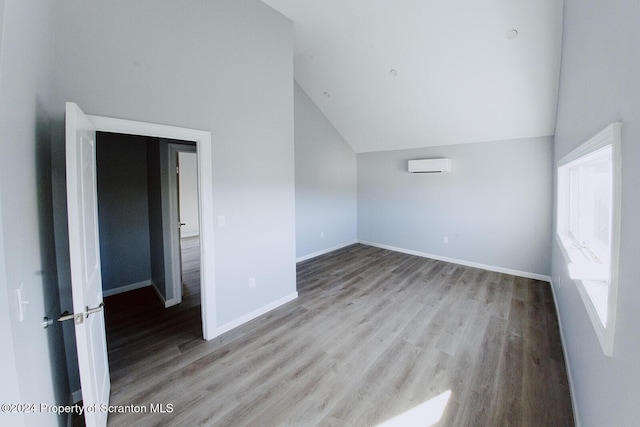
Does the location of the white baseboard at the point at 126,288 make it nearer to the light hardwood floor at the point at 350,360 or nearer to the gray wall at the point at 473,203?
the light hardwood floor at the point at 350,360

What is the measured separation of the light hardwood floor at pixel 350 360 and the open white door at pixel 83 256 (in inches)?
21.5

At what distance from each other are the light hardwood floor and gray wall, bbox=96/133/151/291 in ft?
1.35

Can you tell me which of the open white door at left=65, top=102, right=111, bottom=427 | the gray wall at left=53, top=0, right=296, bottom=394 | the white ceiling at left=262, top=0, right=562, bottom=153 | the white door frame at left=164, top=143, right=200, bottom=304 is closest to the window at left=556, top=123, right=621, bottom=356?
the white ceiling at left=262, top=0, right=562, bottom=153

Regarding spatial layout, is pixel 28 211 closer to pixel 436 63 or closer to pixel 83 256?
pixel 83 256

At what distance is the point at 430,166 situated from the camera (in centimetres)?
473

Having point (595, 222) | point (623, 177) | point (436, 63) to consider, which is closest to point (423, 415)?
point (623, 177)

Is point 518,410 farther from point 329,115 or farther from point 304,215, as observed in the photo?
point 329,115

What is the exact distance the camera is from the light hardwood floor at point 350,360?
5.57 ft

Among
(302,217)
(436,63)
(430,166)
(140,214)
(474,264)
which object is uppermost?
(436,63)

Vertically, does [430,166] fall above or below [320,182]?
above

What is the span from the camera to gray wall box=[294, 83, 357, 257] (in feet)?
16.1

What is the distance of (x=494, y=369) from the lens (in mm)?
2051

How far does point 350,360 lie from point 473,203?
11.8ft

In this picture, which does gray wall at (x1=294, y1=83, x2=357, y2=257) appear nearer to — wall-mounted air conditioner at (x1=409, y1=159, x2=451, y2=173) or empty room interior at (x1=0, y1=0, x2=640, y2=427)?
empty room interior at (x1=0, y1=0, x2=640, y2=427)
